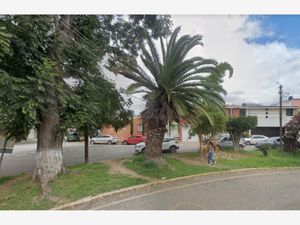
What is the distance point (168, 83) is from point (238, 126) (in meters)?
9.34

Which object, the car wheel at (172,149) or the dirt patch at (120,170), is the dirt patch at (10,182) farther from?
the car wheel at (172,149)

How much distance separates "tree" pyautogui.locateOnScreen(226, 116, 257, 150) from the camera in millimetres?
18562

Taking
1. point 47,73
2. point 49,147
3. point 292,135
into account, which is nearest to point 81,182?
point 49,147

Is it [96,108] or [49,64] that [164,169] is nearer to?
[96,108]

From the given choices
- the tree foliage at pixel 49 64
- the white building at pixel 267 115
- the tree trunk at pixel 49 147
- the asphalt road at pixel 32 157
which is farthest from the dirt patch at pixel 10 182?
the white building at pixel 267 115

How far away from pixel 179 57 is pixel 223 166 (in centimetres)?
531

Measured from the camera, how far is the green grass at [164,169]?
10133 mm

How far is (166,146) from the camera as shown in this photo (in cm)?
2103

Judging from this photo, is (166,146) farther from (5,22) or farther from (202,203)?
(5,22)

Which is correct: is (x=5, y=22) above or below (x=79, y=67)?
above

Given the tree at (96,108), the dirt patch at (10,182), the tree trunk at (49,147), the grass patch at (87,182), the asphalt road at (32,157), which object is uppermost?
the tree at (96,108)

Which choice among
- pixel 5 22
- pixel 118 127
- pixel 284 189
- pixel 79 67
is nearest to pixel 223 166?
pixel 284 189

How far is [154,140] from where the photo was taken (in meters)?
11.6

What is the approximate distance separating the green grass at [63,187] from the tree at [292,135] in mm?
14537
